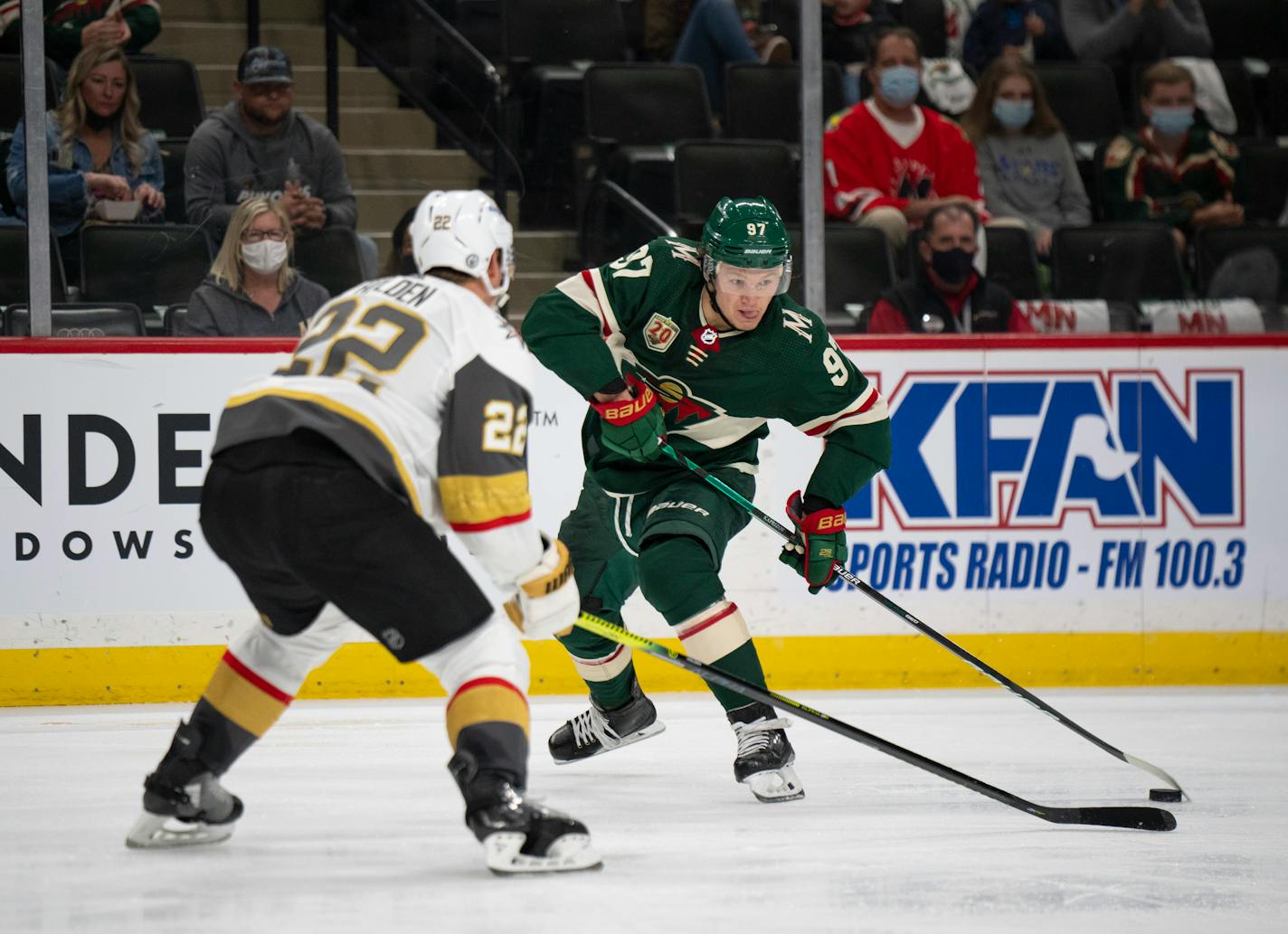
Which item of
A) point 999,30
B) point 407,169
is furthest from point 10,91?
point 999,30

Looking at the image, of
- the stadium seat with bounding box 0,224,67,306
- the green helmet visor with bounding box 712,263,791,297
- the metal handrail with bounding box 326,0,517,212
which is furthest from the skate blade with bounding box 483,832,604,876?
the stadium seat with bounding box 0,224,67,306

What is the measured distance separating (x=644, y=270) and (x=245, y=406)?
142 centimetres

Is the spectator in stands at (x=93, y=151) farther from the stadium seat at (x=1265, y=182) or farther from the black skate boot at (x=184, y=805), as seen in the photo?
the stadium seat at (x=1265, y=182)

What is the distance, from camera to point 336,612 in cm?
310

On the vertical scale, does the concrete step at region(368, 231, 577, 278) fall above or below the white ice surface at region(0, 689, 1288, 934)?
above

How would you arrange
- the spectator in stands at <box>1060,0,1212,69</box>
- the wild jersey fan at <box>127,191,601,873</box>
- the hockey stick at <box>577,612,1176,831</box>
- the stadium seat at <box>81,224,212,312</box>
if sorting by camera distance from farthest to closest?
the spectator in stands at <box>1060,0,1212,69</box> < the stadium seat at <box>81,224,212,312</box> < the hockey stick at <box>577,612,1176,831</box> < the wild jersey fan at <box>127,191,601,873</box>

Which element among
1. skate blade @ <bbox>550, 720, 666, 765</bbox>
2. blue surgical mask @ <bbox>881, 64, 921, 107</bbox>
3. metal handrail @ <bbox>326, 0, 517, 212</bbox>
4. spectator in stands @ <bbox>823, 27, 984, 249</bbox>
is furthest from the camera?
blue surgical mask @ <bbox>881, 64, 921, 107</bbox>

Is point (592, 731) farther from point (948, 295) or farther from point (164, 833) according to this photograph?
point (948, 295)

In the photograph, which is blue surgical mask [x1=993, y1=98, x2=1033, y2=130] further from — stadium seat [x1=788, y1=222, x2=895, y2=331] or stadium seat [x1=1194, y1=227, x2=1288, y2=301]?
stadium seat [x1=788, y1=222, x2=895, y2=331]

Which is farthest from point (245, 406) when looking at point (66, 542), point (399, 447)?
point (66, 542)

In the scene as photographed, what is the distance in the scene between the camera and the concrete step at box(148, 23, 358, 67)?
18.3 feet

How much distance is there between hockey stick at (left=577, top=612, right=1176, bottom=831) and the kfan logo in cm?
231

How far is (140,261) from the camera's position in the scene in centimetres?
549

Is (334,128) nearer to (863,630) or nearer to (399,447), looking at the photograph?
(863,630)
